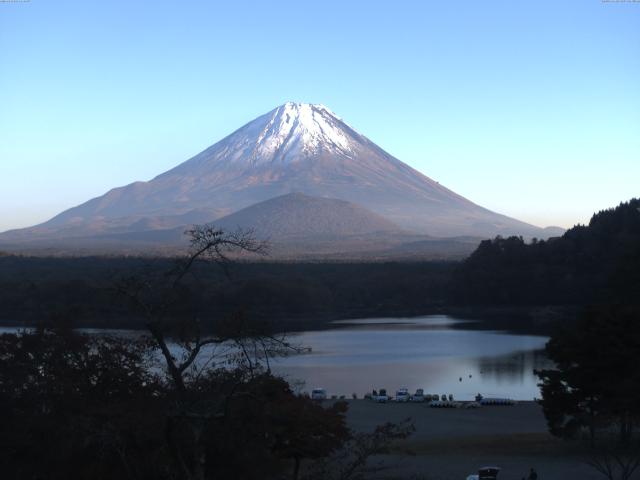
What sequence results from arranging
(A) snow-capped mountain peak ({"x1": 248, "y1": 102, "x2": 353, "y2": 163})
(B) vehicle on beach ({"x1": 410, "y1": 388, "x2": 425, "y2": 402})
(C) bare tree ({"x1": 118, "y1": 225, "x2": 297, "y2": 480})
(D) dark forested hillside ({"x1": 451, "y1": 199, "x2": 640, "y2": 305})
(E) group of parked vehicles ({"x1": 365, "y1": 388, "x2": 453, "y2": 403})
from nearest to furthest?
(C) bare tree ({"x1": 118, "y1": 225, "x2": 297, "y2": 480}) → (E) group of parked vehicles ({"x1": 365, "y1": 388, "x2": 453, "y2": 403}) → (B) vehicle on beach ({"x1": 410, "y1": 388, "x2": 425, "y2": 402}) → (D) dark forested hillside ({"x1": 451, "y1": 199, "x2": 640, "y2": 305}) → (A) snow-capped mountain peak ({"x1": 248, "y1": 102, "x2": 353, "y2": 163})

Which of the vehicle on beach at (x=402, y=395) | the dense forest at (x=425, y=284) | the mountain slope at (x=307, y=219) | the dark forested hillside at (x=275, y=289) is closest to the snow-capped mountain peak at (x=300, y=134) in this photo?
the mountain slope at (x=307, y=219)

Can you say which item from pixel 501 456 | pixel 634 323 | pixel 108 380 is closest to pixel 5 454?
pixel 108 380

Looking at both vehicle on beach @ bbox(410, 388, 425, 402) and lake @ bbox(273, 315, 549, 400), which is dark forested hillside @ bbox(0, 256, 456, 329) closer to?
lake @ bbox(273, 315, 549, 400)

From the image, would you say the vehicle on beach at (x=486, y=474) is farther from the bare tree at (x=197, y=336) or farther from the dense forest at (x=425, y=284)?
the dense forest at (x=425, y=284)

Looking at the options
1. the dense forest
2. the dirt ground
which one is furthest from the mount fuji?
the dirt ground

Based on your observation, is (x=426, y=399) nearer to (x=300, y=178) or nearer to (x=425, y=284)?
(x=425, y=284)

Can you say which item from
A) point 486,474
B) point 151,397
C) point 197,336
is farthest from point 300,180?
point 197,336

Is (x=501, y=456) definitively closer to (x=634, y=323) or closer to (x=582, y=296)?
(x=634, y=323)
